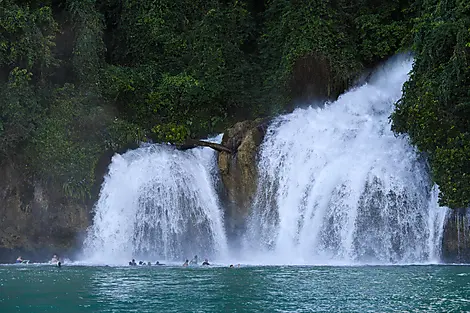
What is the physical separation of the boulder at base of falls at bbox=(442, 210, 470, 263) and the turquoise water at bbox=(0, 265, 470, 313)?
1.59 meters

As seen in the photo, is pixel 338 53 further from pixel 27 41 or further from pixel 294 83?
pixel 27 41

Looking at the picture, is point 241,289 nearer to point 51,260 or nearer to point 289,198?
point 289,198

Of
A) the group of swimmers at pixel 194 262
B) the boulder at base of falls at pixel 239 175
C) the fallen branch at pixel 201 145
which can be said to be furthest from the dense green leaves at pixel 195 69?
the group of swimmers at pixel 194 262

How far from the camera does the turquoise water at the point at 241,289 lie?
14078 millimetres

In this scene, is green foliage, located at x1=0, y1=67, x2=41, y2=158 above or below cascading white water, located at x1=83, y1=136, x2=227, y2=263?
above

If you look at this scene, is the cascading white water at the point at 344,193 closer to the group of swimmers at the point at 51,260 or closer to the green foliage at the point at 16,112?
the group of swimmers at the point at 51,260

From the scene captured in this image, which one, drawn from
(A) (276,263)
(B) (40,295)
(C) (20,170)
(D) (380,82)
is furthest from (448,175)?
(C) (20,170)

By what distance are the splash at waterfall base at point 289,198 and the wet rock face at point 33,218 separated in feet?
2.52

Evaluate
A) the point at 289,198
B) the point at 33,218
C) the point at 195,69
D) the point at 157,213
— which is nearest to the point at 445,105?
the point at 289,198

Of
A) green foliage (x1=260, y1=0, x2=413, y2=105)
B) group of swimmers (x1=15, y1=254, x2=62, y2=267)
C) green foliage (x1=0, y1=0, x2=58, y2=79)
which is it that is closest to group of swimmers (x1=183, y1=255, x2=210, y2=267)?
group of swimmers (x1=15, y1=254, x2=62, y2=267)

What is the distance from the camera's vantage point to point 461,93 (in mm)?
22719

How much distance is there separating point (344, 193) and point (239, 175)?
3732mm

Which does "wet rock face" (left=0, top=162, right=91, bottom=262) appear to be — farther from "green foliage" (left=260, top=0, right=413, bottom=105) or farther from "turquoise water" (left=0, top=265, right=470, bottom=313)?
"green foliage" (left=260, top=0, right=413, bottom=105)

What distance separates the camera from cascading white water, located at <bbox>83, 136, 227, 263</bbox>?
2520 cm
